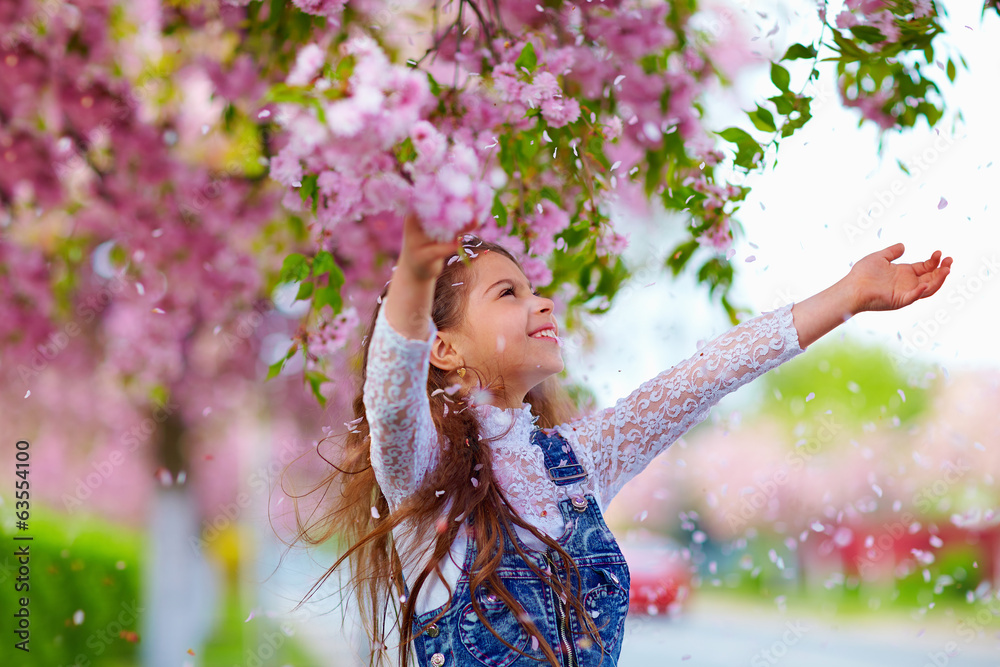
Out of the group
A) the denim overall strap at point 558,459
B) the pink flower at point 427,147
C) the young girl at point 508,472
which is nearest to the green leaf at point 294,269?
the young girl at point 508,472

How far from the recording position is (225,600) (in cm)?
881

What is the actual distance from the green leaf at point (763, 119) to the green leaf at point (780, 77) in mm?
65

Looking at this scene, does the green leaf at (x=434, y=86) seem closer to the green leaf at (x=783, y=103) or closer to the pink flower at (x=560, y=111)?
the pink flower at (x=560, y=111)

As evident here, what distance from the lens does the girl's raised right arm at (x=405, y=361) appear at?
41.6 inches

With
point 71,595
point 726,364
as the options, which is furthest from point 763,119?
point 71,595

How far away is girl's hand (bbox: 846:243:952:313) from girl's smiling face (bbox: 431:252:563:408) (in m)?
0.58

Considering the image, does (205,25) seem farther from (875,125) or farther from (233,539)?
(233,539)

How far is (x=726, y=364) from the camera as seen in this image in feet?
5.30

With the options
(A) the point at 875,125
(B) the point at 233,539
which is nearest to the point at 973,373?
(B) the point at 233,539

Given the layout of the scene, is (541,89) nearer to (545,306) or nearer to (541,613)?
(545,306)

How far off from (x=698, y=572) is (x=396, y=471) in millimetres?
17993

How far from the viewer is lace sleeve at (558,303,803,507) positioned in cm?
160

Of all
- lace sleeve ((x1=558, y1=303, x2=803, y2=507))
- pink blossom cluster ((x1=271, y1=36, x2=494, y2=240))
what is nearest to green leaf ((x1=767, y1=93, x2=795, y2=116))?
lace sleeve ((x1=558, y1=303, x2=803, y2=507))

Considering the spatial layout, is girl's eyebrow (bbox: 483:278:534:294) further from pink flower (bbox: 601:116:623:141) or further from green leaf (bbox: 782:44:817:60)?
green leaf (bbox: 782:44:817:60)
